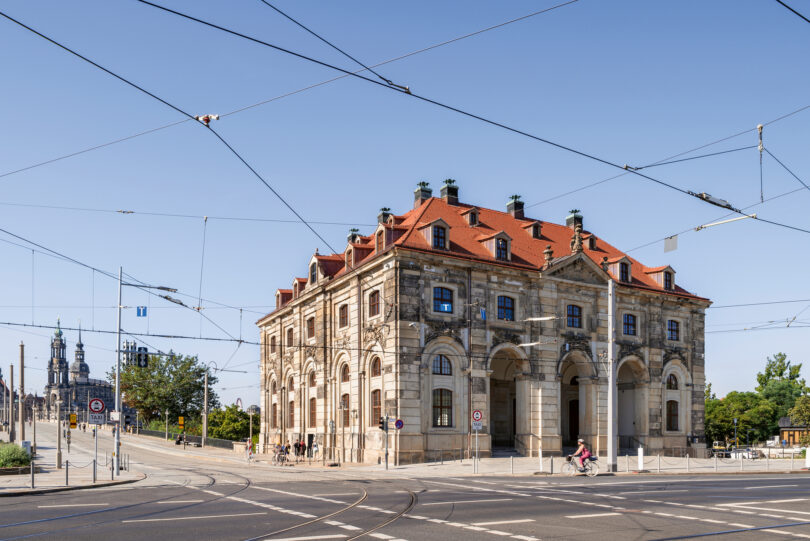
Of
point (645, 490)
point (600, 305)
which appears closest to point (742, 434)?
point (600, 305)

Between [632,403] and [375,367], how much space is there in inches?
791

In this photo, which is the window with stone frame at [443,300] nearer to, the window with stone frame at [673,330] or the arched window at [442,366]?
the arched window at [442,366]

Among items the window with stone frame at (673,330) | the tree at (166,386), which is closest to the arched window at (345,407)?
the window with stone frame at (673,330)

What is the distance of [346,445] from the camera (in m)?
46.4

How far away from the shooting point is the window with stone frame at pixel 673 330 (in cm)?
5375

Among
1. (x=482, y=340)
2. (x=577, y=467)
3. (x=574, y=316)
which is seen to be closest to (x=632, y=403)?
(x=574, y=316)

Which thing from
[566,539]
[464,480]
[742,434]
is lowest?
[742,434]

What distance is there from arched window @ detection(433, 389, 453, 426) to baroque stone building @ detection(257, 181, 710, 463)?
68mm

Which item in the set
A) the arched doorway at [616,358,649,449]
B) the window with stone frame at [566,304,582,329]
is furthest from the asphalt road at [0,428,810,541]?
the arched doorway at [616,358,649,449]

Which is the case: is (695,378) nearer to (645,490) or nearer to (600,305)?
(600,305)

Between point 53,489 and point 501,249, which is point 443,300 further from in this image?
point 53,489

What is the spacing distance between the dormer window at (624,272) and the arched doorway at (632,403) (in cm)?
549

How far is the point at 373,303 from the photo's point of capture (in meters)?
44.8

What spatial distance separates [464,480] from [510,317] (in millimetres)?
17212
